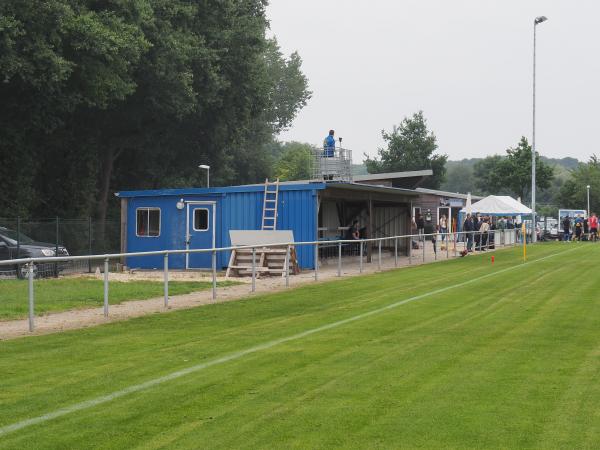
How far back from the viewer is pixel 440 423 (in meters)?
6.68

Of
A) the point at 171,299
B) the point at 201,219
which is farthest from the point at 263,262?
the point at 171,299

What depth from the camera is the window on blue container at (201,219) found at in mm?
31141

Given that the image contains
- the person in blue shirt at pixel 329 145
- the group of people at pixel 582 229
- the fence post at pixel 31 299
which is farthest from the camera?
the group of people at pixel 582 229

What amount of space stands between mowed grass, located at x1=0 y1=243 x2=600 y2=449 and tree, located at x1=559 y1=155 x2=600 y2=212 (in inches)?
3327

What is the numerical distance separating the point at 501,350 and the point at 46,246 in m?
21.4

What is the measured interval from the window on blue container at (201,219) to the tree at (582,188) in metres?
72.6

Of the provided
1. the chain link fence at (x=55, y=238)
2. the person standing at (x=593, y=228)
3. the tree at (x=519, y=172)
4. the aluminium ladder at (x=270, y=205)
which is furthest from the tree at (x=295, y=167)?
the aluminium ladder at (x=270, y=205)

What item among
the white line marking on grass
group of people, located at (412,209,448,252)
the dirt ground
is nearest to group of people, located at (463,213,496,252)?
group of people, located at (412,209,448,252)

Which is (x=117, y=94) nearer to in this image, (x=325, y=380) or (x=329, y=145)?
→ (x=329, y=145)

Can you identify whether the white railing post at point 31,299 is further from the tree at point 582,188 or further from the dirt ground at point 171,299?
the tree at point 582,188

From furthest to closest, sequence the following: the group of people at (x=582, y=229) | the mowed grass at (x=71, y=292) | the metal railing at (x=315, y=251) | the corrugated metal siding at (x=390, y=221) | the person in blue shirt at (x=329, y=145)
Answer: the group of people at (x=582, y=229) < the corrugated metal siding at (x=390, y=221) < the person in blue shirt at (x=329, y=145) < the mowed grass at (x=71, y=292) < the metal railing at (x=315, y=251)

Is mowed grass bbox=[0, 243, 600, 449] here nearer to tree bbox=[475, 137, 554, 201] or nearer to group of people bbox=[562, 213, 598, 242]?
group of people bbox=[562, 213, 598, 242]

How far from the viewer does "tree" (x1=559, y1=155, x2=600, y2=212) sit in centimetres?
9569

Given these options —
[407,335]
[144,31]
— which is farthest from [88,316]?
[144,31]
